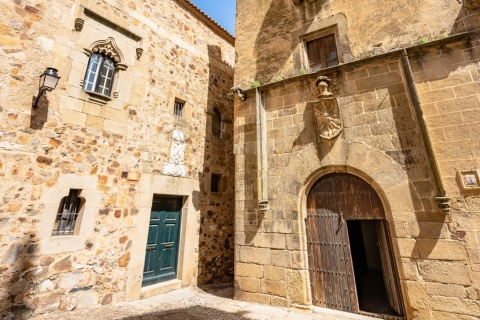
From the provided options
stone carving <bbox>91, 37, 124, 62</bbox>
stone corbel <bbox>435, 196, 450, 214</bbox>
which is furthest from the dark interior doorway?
stone carving <bbox>91, 37, 124, 62</bbox>

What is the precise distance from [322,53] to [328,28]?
576 millimetres

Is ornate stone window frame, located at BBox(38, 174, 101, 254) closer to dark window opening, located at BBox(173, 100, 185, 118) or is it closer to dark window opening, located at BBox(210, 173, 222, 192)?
dark window opening, located at BBox(173, 100, 185, 118)

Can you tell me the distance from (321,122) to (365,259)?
5.79 meters

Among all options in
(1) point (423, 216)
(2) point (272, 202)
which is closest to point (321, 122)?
(2) point (272, 202)

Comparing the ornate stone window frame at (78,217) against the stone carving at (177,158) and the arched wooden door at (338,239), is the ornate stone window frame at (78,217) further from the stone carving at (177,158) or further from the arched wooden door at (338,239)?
the arched wooden door at (338,239)

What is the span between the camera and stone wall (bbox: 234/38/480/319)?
11.3 feet

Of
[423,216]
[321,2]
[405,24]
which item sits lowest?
[423,216]

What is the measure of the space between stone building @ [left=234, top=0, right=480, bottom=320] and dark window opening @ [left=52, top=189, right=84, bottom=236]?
329cm

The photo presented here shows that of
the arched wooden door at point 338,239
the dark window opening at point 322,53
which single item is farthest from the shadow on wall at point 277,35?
the arched wooden door at point 338,239

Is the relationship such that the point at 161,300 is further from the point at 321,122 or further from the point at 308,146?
the point at 321,122

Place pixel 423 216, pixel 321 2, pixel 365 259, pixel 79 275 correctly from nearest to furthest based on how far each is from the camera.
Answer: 1. pixel 423 216
2. pixel 79 275
3. pixel 321 2
4. pixel 365 259

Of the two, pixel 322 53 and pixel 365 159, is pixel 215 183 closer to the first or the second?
pixel 365 159

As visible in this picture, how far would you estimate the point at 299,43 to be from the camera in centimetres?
542

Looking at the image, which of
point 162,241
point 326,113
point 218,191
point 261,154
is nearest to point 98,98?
point 162,241
